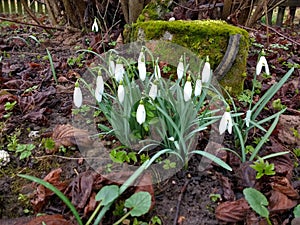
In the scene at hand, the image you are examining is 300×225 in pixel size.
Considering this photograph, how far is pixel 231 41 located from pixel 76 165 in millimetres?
1368

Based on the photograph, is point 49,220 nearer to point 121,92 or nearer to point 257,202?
point 121,92

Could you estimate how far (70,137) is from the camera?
6.03ft

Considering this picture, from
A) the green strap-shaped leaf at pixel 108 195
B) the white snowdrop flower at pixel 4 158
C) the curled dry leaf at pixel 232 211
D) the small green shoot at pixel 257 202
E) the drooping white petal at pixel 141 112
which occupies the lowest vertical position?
the curled dry leaf at pixel 232 211

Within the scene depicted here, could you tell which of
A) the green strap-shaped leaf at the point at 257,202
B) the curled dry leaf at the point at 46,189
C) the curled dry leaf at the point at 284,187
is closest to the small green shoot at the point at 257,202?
the green strap-shaped leaf at the point at 257,202

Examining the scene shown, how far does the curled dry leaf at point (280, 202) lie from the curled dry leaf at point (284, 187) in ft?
0.06

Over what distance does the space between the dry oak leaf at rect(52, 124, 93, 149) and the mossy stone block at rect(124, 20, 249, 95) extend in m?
1.06

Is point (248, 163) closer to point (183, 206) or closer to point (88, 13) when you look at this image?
point (183, 206)

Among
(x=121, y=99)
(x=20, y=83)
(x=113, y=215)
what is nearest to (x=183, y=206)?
(x=113, y=215)

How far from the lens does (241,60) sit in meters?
2.41

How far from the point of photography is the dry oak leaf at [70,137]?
181 cm

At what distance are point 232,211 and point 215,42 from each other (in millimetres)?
1348

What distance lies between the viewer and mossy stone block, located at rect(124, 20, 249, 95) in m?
2.38

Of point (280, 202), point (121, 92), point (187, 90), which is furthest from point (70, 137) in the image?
point (280, 202)

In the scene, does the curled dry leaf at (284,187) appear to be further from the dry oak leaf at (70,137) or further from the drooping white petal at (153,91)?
the dry oak leaf at (70,137)
